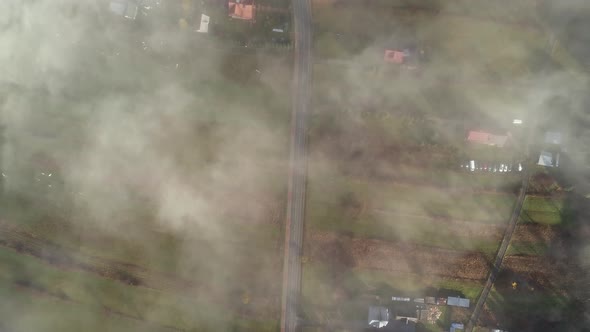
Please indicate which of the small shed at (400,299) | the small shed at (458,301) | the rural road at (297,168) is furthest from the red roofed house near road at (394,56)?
the small shed at (458,301)

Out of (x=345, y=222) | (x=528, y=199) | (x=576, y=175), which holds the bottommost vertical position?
(x=345, y=222)

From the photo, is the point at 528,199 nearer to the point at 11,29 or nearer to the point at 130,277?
the point at 130,277

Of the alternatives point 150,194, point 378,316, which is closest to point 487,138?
point 378,316

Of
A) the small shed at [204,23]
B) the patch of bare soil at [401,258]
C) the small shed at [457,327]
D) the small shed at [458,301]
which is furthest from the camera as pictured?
the small shed at [204,23]

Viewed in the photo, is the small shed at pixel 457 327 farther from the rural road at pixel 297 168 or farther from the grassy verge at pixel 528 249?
the rural road at pixel 297 168

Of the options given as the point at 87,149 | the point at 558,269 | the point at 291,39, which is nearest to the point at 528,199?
the point at 558,269

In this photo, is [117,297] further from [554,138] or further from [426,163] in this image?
[554,138]

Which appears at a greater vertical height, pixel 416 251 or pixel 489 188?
pixel 489 188

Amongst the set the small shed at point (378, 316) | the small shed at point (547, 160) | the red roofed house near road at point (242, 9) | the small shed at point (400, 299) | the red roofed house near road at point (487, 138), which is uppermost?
the red roofed house near road at point (242, 9)
